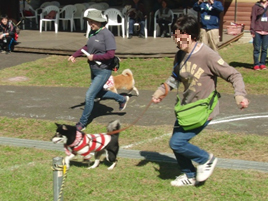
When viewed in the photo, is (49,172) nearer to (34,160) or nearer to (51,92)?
(34,160)

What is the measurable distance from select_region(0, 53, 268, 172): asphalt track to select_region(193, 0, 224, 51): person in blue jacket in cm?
253

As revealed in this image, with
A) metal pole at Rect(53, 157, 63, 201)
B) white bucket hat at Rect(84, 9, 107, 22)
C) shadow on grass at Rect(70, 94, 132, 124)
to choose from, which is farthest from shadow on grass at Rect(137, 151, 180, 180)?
white bucket hat at Rect(84, 9, 107, 22)

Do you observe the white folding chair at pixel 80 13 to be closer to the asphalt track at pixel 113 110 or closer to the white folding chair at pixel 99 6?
the white folding chair at pixel 99 6

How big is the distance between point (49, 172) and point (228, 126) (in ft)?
10.8

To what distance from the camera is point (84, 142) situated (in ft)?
18.2

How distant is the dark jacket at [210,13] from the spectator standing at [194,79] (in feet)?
23.3

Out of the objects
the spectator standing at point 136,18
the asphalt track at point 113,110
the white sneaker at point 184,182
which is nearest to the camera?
the white sneaker at point 184,182

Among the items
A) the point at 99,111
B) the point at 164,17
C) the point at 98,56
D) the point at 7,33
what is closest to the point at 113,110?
the point at 99,111

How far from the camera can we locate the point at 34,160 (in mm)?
6230

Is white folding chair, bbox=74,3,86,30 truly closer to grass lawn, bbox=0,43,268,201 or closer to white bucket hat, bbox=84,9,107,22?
grass lawn, bbox=0,43,268,201

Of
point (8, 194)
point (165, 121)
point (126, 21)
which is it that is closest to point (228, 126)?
point (165, 121)

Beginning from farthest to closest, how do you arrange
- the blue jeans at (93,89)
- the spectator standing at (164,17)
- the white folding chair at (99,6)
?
the white folding chair at (99,6) < the spectator standing at (164,17) < the blue jeans at (93,89)

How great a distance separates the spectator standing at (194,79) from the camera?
15.4ft

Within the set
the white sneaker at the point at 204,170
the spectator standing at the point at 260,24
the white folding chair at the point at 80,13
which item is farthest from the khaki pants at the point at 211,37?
the white folding chair at the point at 80,13
